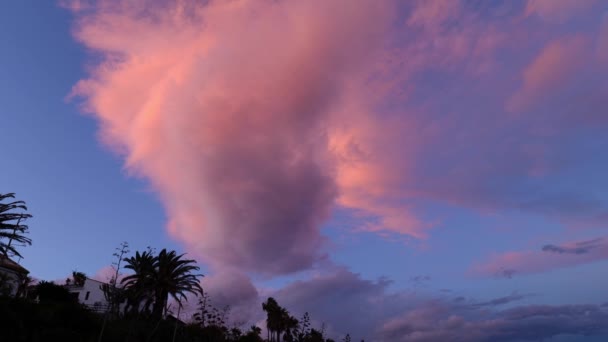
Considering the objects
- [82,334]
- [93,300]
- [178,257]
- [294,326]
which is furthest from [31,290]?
[294,326]

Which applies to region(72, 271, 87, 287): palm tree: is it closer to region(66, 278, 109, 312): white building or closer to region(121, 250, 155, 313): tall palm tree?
region(66, 278, 109, 312): white building

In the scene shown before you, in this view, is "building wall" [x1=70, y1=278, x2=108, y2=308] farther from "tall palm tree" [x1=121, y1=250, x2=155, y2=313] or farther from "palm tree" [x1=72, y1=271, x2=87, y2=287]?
"tall palm tree" [x1=121, y1=250, x2=155, y2=313]

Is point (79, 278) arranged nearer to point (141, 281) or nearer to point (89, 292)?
point (89, 292)

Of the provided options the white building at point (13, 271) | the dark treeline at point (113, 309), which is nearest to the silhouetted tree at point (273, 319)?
the dark treeline at point (113, 309)

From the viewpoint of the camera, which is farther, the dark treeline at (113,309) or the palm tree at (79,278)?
the palm tree at (79,278)

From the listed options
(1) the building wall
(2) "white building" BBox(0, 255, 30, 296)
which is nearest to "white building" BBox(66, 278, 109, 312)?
(1) the building wall

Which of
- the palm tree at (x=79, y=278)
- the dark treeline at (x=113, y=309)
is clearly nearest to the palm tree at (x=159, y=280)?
the dark treeline at (x=113, y=309)

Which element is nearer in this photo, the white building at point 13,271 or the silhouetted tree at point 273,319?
the white building at point 13,271

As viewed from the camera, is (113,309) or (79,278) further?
(79,278)

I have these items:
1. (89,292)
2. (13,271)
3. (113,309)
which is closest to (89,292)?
(89,292)

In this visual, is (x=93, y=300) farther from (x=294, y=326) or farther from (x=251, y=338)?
(x=294, y=326)

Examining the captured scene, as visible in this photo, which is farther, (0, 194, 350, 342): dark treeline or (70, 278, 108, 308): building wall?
(70, 278, 108, 308): building wall

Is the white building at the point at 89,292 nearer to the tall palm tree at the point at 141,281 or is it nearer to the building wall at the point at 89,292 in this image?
the building wall at the point at 89,292

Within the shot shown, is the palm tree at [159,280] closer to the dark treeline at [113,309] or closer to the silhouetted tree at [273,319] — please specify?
the dark treeline at [113,309]
